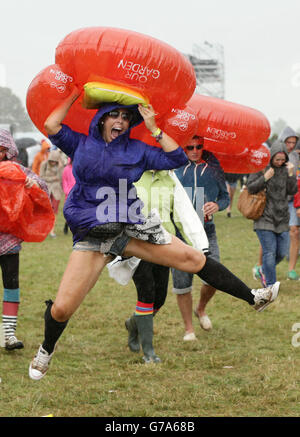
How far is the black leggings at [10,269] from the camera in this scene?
6.02 m

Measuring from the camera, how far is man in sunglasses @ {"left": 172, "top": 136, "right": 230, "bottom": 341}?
634 cm

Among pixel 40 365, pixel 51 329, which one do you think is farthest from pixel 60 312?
pixel 40 365

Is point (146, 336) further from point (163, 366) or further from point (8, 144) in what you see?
point (8, 144)

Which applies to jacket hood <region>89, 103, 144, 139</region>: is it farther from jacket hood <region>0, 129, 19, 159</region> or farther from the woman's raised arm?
jacket hood <region>0, 129, 19, 159</region>

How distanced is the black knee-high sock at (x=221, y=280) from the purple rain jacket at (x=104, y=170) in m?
0.59

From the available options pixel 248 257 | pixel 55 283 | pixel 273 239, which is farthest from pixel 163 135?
pixel 248 257

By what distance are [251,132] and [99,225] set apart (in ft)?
7.38

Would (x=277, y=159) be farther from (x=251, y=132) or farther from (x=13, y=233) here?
(x=13, y=233)

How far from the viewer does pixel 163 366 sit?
18.5 feet

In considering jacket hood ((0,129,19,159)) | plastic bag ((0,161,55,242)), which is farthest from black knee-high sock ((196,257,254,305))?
jacket hood ((0,129,19,159))

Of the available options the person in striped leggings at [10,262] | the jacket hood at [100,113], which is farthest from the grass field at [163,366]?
the jacket hood at [100,113]

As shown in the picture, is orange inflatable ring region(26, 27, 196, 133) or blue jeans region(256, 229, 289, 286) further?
blue jeans region(256, 229, 289, 286)

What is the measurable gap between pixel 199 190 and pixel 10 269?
5.96ft

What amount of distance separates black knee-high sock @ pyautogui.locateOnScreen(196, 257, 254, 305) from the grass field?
71cm
